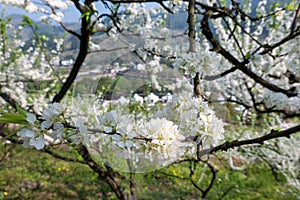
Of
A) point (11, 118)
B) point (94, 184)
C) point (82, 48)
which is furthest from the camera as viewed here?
point (94, 184)

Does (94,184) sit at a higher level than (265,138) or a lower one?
lower

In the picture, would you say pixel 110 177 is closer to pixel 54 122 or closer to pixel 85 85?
pixel 85 85

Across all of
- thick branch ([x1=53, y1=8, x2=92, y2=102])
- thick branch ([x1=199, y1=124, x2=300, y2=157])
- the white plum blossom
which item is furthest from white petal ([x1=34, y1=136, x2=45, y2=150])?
thick branch ([x1=53, y1=8, x2=92, y2=102])

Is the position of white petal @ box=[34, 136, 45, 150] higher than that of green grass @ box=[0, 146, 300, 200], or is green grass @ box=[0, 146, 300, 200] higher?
white petal @ box=[34, 136, 45, 150]

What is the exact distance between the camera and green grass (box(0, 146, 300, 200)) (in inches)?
161

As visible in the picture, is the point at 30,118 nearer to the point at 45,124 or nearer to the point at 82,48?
the point at 45,124

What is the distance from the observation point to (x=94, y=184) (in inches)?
176

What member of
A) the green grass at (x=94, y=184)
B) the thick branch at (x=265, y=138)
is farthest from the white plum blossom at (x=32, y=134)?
the green grass at (x=94, y=184)

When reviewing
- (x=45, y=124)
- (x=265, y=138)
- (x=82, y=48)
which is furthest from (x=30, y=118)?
(x=82, y=48)

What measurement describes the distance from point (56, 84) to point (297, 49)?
3907 millimetres

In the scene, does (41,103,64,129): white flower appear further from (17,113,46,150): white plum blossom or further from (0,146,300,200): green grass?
(0,146,300,200): green grass

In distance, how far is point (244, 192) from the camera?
14.9ft

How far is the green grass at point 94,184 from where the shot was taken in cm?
408

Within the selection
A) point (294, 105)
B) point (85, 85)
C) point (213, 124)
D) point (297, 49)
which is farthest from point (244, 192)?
point (213, 124)
